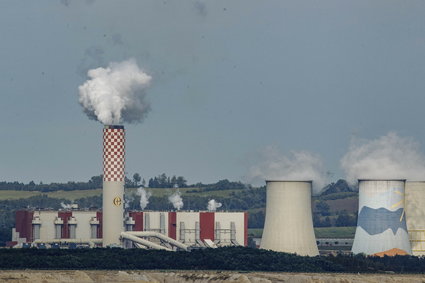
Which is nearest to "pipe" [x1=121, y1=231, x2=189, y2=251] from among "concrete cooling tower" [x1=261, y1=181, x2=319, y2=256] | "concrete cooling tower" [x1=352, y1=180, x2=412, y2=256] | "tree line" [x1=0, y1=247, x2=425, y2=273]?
"tree line" [x1=0, y1=247, x2=425, y2=273]

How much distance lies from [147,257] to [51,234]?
20516 mm

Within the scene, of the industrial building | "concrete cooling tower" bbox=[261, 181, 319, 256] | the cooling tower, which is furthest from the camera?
the industrial building

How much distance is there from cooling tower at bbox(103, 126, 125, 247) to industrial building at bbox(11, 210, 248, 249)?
1369 mm

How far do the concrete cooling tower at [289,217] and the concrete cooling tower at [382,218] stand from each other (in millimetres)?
7079

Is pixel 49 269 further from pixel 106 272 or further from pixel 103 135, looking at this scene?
pixel 103 135

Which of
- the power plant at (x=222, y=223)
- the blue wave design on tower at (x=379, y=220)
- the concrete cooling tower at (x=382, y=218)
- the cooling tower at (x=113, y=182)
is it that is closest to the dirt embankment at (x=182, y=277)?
the power plant at (x=222, y=223)

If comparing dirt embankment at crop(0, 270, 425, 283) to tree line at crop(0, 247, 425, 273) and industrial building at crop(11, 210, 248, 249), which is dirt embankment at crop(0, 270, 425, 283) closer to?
tree line at crop(0, 247, 425, 273)

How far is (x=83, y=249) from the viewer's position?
388 ft

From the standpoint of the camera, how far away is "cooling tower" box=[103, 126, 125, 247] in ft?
405

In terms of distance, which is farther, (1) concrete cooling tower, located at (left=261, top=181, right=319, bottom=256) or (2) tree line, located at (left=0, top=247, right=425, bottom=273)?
(1) concrete cooling tower, located at (left=261, top=181, right=319, bottom=256)

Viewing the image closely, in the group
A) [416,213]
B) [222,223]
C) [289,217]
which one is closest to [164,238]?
[222,223]

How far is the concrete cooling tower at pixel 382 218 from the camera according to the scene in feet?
413

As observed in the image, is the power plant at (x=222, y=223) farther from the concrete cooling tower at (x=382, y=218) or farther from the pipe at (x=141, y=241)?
the pipe at (x=141, y=241)

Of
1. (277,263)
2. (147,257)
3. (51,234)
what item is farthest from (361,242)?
(51,234)
